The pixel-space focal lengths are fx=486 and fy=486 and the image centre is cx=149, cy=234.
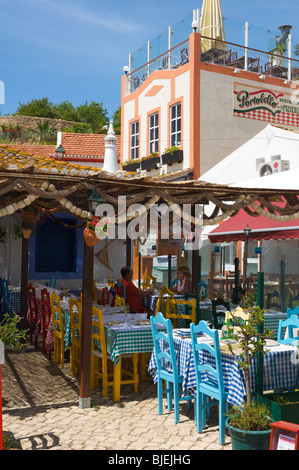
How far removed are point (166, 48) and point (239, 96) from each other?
342 centimetres

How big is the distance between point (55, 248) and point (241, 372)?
9.47 metres

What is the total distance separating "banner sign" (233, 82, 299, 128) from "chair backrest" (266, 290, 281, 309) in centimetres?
968

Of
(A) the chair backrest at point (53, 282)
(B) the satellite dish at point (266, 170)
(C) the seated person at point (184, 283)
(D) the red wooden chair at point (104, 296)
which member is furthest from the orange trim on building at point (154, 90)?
(D) the red wooden chair at point (104, 296)

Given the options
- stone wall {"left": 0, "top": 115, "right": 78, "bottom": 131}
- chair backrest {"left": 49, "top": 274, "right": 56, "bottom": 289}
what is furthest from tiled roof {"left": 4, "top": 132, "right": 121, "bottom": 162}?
chair backrest {"left": 49, "top": 274, "right": 56, "bottom": 289}

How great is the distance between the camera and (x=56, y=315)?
796 cm

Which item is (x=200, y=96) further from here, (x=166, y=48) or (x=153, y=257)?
(x=153, y=257)

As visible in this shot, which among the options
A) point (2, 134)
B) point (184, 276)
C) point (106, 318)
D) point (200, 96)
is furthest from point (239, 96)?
point (2, 134)

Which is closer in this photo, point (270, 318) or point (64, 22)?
point (64, 22)

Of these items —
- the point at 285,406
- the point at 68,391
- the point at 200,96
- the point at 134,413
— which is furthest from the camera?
the point at 200,96

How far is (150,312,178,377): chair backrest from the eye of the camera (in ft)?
17.7

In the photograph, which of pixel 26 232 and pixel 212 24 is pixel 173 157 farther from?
pixel 26 232

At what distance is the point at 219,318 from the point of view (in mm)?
8141

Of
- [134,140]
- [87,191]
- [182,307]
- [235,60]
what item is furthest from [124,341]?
[134,140]

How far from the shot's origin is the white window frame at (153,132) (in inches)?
789
